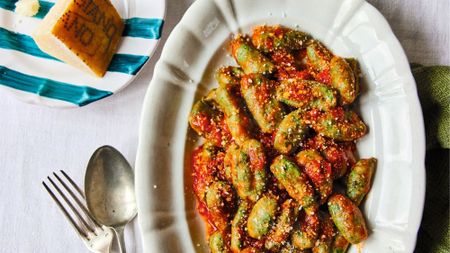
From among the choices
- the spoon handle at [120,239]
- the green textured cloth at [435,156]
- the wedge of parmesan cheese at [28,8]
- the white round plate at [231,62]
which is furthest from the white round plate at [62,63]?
the green textured cloth at [435,156]

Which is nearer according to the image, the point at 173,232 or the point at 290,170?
the point at 290,170

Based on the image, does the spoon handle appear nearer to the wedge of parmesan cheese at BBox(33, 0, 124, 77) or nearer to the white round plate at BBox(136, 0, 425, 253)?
the white round plate at BBox(136, 0, 425, 253)

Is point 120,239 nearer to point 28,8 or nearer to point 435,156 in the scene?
point 28,8

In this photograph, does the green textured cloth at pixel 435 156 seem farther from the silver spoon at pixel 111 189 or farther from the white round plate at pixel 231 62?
the silver spoon at pixel 111 189

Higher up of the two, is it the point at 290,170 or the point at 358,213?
the point at 290,170

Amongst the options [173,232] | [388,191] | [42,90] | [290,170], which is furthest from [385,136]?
[42,90]

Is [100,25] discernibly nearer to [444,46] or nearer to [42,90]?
[42,90]

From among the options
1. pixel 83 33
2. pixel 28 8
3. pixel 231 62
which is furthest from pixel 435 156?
pixel 28 8
